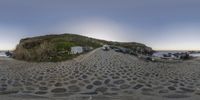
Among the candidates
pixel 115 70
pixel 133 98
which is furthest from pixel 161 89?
pixel 115 70

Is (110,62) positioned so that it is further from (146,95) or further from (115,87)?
(146,95)

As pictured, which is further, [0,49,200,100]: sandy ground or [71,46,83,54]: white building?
[71,46,83,54]: white building

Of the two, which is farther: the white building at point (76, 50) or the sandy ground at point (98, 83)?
the white building at point (76, 50)

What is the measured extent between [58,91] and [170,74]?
23.8 ft

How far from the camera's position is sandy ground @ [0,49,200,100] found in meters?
13.0

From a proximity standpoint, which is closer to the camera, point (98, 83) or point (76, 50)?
point (98, 83)

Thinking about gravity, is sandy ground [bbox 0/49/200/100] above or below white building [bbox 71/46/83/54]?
below

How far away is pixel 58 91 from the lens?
1397cm

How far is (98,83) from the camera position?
1503cm

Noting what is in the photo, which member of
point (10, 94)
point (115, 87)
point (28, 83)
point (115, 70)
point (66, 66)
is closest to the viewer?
point (10, 94)

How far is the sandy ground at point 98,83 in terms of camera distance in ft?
42.5

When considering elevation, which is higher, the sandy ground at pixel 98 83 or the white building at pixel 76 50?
the white building at pixel 76 50

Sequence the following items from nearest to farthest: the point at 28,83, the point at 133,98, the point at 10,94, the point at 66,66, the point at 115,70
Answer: the point at 133,98
the point at 10,94
the point at 28,83
the point at 115,70
the point at 66,66

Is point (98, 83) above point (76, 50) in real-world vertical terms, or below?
below
